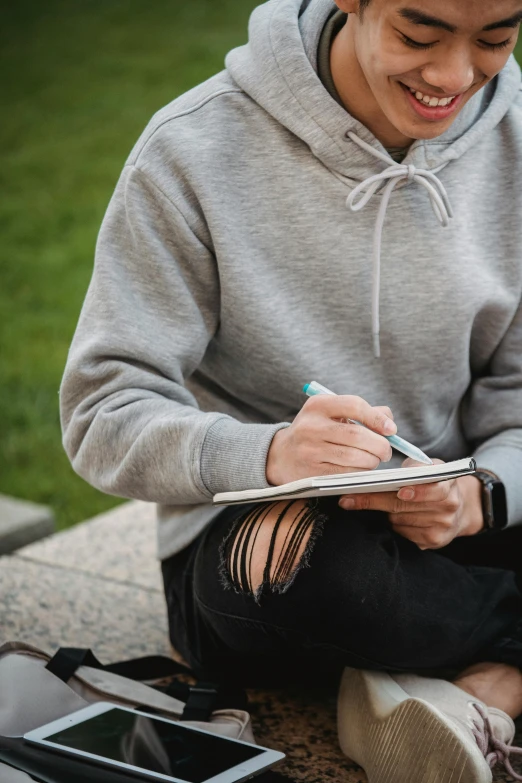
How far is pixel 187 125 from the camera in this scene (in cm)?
198

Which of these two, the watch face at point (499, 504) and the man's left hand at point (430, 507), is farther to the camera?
the watch face at point (499, 504)

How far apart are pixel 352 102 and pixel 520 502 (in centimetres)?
80

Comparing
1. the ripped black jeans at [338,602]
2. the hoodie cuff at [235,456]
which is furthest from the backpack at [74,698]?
the hoodie cuff at [235,456]

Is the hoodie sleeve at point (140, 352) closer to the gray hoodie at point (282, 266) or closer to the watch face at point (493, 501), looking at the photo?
the gray hoodie at point (282, 266)

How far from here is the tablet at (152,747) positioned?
5.32 ft

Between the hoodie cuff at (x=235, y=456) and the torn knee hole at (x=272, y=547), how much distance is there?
0.25 ft

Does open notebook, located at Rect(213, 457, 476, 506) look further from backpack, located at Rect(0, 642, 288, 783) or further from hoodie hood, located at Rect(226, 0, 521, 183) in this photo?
hoodie hood, located at Rect(226, 0, 521, 183)

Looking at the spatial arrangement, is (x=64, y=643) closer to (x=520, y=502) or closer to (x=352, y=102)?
(x=520, y=502)

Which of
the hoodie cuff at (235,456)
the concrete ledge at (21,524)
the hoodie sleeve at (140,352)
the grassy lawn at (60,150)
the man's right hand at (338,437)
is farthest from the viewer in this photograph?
the grassy lawn at (60,150)

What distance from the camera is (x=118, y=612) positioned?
8.13 ft

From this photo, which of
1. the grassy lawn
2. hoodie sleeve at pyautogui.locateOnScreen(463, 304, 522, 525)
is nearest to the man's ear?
hoodie sleeve at pyautogui.locateOnScreen(463, 304, 522, 525)

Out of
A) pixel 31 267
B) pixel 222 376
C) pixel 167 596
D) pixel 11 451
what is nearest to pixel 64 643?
pixel 167 596

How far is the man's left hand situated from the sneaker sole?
0.25 m

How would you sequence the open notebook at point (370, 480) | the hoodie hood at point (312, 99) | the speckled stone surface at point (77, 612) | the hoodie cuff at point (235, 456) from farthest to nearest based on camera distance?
the speckled stone surface at point (77, 612) → the hoodie hood at point (312, 99) → the hoodie cuff at point (235, 456) → the open notebook at point (370, 480)
